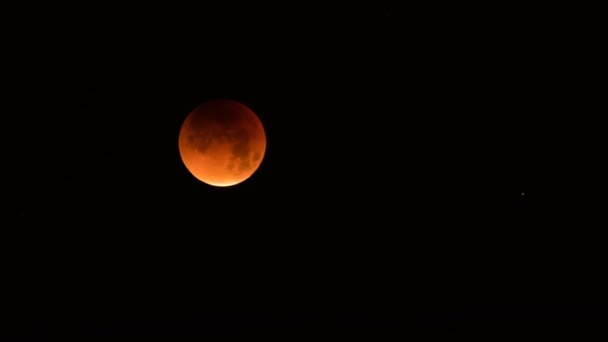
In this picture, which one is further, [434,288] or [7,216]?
[434,288]

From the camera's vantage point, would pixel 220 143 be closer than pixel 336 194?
Yes

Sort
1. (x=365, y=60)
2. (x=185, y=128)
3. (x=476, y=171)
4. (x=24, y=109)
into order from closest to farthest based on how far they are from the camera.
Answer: (x=185, y=128) < (x=24, y=109) < (x=365, y=60) < (x=476, y=171)

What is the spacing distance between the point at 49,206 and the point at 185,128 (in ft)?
8.92

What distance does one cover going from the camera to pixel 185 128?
13.7 ft

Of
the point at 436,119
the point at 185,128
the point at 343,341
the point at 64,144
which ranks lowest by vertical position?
the point at 343,341

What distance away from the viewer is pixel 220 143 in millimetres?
3965

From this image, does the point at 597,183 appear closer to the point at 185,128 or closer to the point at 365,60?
the point at 365,60

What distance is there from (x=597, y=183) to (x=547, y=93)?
1.46 meters

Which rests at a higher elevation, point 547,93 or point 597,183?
point 547,93

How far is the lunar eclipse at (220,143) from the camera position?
3.98 meters

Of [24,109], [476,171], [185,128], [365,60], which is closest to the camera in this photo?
[185,128]

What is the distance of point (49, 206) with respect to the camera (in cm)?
575

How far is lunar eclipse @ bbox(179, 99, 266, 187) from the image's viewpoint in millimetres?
3977

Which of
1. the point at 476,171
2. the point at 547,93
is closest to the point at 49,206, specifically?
the point at 476,171
